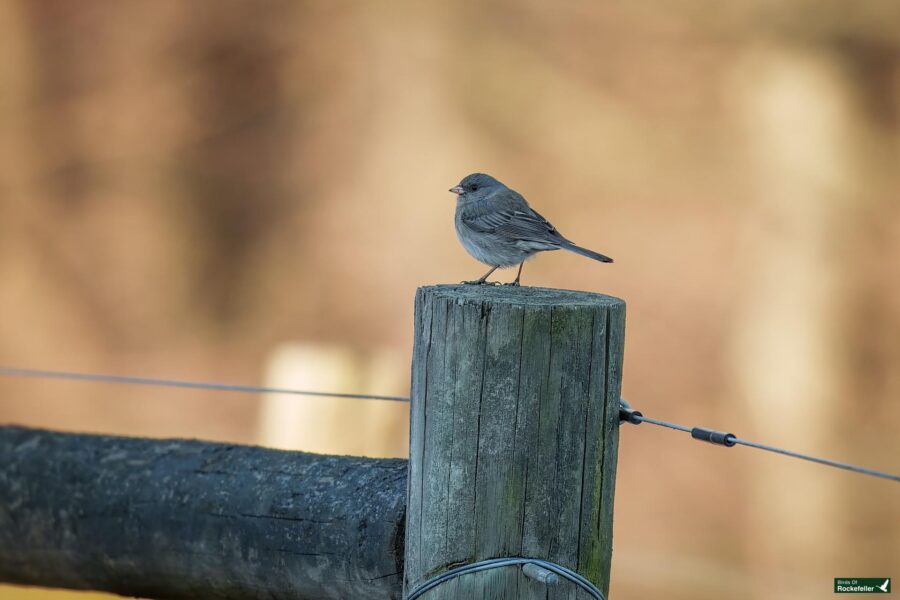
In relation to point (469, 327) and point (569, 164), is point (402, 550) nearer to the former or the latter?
point (469, 327)

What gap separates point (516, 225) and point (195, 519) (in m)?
2.34

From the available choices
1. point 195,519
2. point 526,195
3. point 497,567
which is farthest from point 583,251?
point 526,195

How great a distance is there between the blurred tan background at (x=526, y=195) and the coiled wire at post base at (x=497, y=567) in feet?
15.7

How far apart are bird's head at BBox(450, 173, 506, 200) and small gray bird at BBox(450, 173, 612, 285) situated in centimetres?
10

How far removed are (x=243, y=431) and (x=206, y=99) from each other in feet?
9.48

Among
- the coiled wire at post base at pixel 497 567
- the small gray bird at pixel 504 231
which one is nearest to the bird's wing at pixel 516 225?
the small gray bird at pixel 504 231

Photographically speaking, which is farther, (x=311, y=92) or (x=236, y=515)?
(x=311, y=92)

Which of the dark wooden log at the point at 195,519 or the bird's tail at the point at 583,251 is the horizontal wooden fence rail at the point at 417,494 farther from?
the bird's tail at the point at 583,251

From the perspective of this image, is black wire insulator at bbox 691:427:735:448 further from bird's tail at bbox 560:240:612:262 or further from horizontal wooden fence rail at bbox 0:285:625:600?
bird's tail at bbox 560:240:612:262

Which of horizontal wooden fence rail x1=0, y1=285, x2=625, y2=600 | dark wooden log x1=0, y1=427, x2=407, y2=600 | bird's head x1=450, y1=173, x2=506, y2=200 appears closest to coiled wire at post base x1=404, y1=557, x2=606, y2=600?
horizontal wooden fence rail x1=0, y1=285, x2=625, y2=600

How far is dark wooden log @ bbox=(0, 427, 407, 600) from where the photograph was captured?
9.50 ft

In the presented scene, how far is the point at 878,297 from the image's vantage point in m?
8.41

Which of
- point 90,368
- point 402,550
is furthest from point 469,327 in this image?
point 90,368

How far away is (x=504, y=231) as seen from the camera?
16.4 feet
